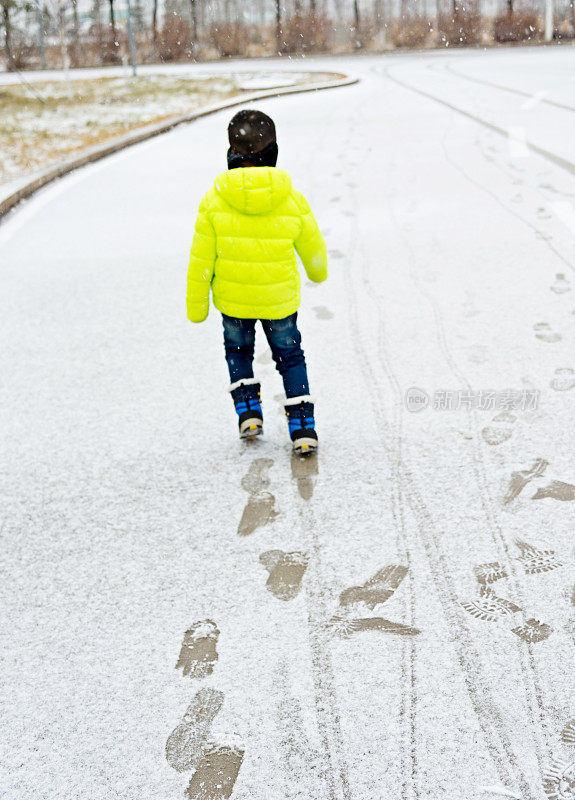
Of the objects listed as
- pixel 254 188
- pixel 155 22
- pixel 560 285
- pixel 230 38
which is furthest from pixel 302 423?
pixel 155 22

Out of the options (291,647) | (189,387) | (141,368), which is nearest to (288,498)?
(291,647)

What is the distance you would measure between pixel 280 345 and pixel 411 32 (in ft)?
108

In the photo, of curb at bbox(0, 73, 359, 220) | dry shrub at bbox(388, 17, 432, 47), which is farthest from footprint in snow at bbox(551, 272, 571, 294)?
dry shrub at bbox(388, 17, 432, 47)

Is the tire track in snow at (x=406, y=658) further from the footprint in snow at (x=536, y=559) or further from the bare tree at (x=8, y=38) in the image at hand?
the bare tree at (x=8, y=38)

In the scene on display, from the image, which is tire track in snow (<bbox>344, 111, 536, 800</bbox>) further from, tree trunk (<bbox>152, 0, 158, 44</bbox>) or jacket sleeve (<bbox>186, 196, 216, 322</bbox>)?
tree trunk (<bbox>152, 0, 158, 44</bbox>)

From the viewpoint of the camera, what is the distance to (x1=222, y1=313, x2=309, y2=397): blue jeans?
3061 millimetres

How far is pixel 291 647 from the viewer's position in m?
2.10

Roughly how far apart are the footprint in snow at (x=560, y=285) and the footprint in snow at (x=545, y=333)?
1.72 feet

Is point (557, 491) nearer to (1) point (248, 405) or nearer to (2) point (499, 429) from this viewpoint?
(2) point (499, 429)

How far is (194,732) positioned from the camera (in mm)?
1857

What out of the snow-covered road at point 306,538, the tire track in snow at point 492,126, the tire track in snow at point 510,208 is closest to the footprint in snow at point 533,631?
the snow-covered road at point 306,538

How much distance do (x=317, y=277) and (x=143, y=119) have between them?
10687 mm

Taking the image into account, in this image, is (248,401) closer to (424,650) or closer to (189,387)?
(189,387)

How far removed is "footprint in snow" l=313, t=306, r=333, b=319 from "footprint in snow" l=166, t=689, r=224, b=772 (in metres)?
2.80
